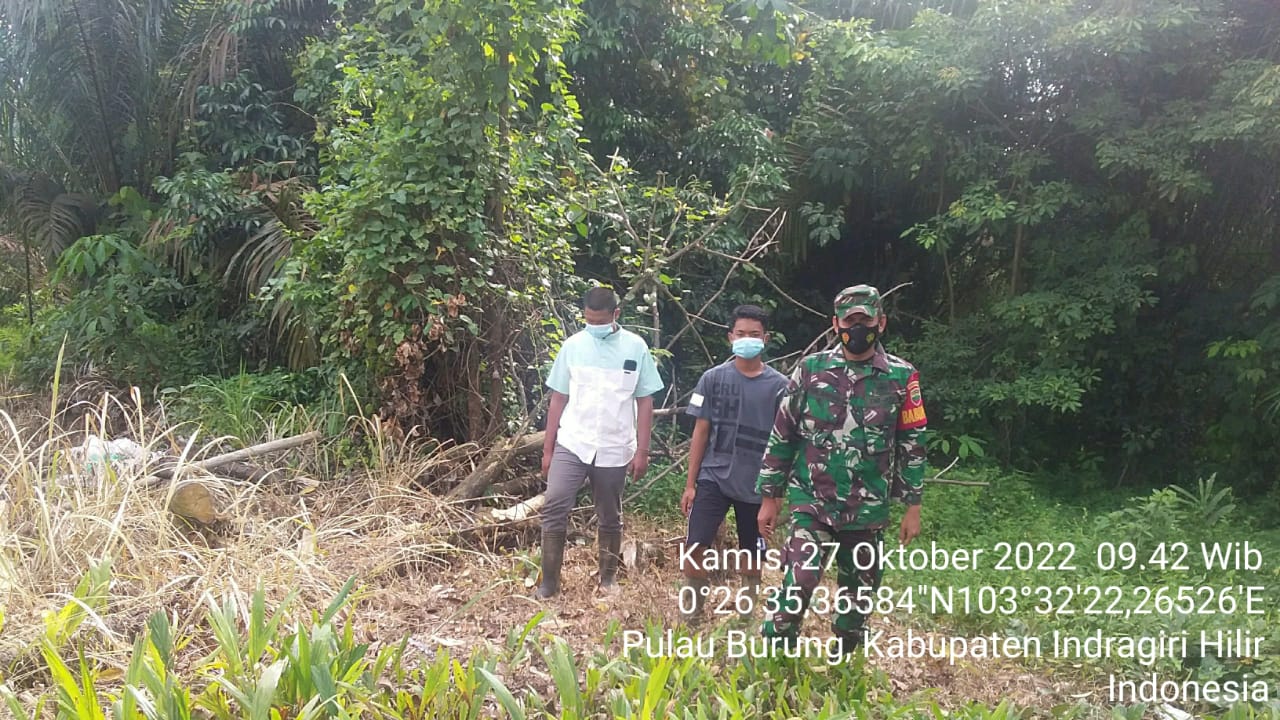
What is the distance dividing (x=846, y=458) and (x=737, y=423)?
0.63 meters

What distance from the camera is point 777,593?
10.4 feet

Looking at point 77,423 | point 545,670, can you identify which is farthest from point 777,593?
point 77,423

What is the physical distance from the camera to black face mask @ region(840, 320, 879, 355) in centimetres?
298

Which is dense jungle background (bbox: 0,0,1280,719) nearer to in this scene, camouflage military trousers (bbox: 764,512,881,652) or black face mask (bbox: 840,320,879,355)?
camouflage military trousers (bbox: 764,512,881,652)

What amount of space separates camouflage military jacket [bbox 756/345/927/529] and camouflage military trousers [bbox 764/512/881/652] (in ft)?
0.23

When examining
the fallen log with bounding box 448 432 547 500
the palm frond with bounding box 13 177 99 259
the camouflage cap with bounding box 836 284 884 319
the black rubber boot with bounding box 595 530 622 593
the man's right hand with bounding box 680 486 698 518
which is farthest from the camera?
the palm frond with bounding box 13 177 99 259

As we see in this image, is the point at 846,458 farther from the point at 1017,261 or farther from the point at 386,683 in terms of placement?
the point at 1017,261

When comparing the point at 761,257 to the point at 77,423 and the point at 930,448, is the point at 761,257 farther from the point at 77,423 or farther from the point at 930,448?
the point at 77,423

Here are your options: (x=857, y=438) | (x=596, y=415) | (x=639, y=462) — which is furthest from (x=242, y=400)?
(x=857, y=438)

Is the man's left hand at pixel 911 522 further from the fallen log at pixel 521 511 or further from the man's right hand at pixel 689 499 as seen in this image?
the fallen log at pixel 521 511

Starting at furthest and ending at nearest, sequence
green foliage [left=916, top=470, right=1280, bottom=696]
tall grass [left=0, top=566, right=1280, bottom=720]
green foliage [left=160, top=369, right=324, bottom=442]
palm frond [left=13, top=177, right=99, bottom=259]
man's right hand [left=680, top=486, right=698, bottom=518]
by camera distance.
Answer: palm frond [left=13, top=177, right=99, bottom=259] → green foliage [left=160, top=369, right=324, bottom=442] → man's right hand [left=680, top=486, right=698, bottom=518] → green foliage [left=916, top=470, right=1280, bottom=696] → tall grass [left=0, top=566, right=1280, bottom=720]

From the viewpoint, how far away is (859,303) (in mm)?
Answer: 2984

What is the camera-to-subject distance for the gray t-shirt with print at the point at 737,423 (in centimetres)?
350

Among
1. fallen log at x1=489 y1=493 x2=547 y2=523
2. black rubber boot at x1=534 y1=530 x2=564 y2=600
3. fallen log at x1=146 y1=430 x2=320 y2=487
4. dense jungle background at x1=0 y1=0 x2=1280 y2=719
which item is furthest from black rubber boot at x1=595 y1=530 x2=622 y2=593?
fallen log at x1=146 y1=430 x2=320 y2=487
